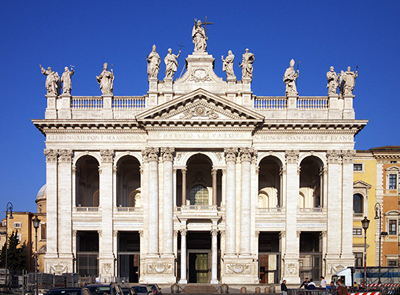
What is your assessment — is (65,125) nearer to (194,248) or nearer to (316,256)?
(194,248)

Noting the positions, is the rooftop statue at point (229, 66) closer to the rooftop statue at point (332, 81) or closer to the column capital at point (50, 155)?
the rooftop statue at point (332, 81)

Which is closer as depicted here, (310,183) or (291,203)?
(291,203)

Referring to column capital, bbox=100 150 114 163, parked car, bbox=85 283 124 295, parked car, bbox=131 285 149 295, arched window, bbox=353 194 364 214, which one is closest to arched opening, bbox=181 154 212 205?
column capital, bbox=100 150 114 163

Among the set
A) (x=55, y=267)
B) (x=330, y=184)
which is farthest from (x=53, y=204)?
(x=330, y=184)

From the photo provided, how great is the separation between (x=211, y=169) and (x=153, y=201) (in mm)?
6385

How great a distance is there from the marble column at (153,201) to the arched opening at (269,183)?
10929mm

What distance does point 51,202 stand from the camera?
5456cm

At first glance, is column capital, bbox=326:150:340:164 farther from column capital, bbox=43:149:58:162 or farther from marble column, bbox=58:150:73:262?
column capital, bbox=43:149:58:162

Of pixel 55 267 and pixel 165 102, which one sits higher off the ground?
pixel 165 102

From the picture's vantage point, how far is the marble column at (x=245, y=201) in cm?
5353

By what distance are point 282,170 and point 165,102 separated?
12.1m

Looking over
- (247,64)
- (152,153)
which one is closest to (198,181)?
(152,153)

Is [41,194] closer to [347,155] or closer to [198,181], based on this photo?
[198,181]

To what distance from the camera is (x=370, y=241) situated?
63.0 m
